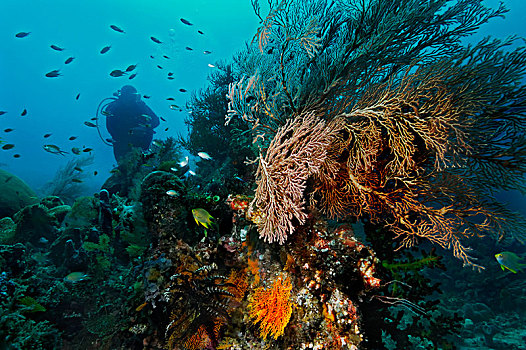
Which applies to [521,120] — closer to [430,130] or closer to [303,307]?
[430,130]

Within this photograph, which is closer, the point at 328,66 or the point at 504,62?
the point at 504,62

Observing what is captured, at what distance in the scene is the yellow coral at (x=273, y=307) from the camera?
283 cm

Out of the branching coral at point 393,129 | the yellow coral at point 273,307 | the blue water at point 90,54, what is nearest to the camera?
the yellow coral at point 273,307

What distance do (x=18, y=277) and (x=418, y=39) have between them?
10137mm

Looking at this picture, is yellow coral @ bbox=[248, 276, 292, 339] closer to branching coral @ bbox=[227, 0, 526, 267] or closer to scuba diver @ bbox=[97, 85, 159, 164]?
branching coral @ bbox=[227, 0, 526, 267]

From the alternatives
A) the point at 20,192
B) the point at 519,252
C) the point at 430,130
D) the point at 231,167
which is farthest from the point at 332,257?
the point at 519,252

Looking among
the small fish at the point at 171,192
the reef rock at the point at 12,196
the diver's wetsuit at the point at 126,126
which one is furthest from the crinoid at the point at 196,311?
the diver's wetsuit at the point at 126,126

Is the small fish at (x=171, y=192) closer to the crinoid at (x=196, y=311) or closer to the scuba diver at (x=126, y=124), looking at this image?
the crinoid at (x=196, y=311)

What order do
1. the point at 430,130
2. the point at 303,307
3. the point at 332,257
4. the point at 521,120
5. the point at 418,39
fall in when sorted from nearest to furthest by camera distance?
the point at 303,307 < the point at 332,257 < the point at 430,130 < the point at 521,120 < the point at 418,39

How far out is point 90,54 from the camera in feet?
306

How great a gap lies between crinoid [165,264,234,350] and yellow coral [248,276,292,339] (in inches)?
15.0

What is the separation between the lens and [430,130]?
11.2 feet

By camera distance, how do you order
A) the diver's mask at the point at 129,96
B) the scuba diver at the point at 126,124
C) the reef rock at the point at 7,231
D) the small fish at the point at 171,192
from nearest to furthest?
the small fish at the point at 171,192 → the reef rock at the point at 7,231 → the scuba diver at the point at 126,124 → the diver's mask at the point at 129,96

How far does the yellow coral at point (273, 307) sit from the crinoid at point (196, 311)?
0.38 metres
